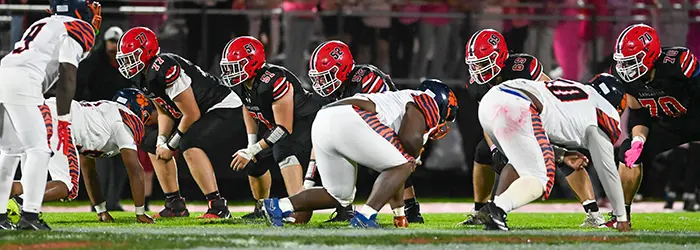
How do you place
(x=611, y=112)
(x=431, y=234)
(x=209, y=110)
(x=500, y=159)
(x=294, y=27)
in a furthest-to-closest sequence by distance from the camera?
(x=294, y=27) → (x=209, y=110) → (x=500, y=159) → (x=611, y=112) → (x=431, y=234)

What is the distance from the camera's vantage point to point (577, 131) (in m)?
6.84

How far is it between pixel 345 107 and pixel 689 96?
119 inches

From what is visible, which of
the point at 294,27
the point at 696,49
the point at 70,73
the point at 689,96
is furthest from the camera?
the point at 696,49

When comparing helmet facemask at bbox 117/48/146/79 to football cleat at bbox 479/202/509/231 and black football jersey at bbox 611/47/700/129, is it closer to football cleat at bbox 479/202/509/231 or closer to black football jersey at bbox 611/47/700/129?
football cleat at bbox 479/202/509/231

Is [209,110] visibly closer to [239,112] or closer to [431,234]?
[239,112]

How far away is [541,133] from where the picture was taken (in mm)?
6496

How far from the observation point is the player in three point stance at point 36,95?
634cm

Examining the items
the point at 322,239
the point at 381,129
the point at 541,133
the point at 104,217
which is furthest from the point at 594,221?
the point at 104,217

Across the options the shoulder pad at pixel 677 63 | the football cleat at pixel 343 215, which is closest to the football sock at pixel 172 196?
the football cleat at pixel 343 215

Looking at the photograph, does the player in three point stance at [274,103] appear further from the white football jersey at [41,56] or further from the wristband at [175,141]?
the white football jersey at [41,56]

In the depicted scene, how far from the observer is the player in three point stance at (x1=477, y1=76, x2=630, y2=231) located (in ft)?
20.9

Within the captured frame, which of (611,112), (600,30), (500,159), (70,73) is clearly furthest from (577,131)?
(600,30)

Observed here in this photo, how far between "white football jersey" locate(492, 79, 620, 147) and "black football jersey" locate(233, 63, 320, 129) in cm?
206

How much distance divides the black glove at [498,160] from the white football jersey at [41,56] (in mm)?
2879
